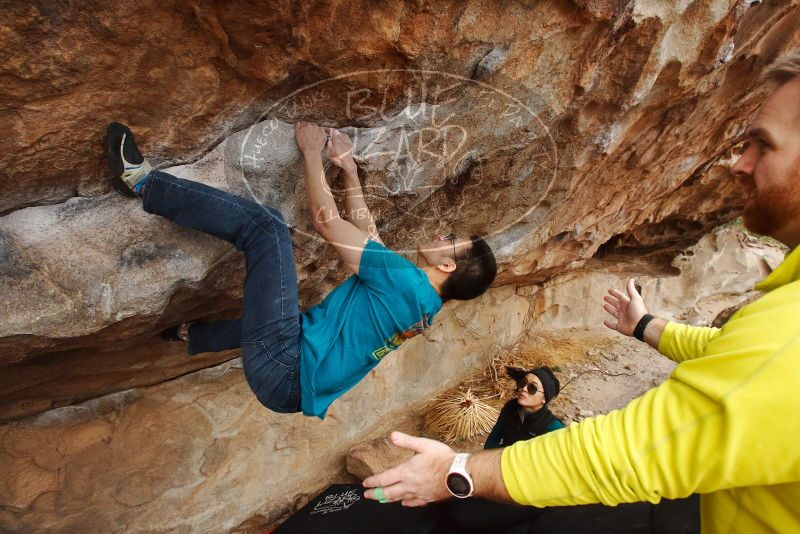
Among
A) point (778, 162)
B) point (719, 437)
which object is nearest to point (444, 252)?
point (778, 162)

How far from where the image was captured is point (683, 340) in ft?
5.39

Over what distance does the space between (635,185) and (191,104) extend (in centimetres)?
307

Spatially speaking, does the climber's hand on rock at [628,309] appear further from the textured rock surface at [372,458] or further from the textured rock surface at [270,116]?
the textured rock surface at [372,458]

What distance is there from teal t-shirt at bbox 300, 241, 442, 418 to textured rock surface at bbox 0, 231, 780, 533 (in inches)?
47.4

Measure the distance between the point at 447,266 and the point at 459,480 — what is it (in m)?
0.96

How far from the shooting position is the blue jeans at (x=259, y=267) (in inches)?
57.1

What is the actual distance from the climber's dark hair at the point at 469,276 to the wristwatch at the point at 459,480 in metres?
0.86

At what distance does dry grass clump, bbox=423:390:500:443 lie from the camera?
3.71 meters

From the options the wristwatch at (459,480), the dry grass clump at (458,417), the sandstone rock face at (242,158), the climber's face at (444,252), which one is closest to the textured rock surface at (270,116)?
the sandstone rock face at (242,158)

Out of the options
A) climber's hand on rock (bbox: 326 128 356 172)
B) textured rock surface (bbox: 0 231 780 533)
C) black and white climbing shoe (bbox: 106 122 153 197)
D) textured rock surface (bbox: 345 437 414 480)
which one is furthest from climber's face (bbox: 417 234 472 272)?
textured rock surface (bbox: 345 437 414 480)

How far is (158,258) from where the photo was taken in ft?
5.17

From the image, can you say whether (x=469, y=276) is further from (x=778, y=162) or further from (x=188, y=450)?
(x=188, y=450)

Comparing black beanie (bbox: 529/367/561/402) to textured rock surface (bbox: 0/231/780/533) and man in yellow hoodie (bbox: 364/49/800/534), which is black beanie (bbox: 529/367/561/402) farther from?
man in yellow hoodie (bbox: 364/49/800/534)

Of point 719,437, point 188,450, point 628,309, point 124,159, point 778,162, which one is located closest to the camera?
point 719,437
